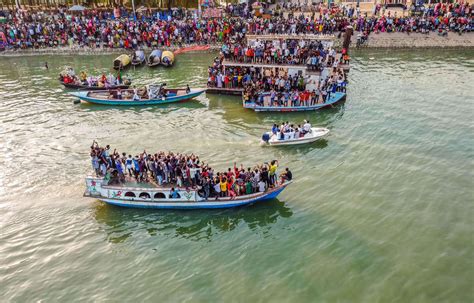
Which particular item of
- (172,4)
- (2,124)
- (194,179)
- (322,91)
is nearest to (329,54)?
(322,91)

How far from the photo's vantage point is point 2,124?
105 ft

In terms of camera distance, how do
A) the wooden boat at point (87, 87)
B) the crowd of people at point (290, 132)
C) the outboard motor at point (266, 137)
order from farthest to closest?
the wooden boat at point (87, 87), the outboard motor at point (266, 137), the crowd of people at point (290, 132)

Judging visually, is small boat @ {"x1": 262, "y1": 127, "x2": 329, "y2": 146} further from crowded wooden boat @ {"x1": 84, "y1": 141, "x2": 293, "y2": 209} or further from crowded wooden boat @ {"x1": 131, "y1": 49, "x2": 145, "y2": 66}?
crowded wooden boat @ {"x1": 131, "y1": 49, "x2": 145, "y2": 66}

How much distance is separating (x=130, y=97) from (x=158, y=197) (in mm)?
18589

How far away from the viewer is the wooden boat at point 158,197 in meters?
19.6

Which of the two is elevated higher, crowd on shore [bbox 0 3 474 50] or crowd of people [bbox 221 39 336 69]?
crowd on shore [bbox 0 3 474 50]

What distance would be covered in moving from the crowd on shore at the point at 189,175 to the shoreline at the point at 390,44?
122 ft

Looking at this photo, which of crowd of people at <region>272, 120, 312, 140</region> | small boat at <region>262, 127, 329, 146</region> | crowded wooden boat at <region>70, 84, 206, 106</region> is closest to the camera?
crowd of people at <region>272, 120, 312, 140</region>

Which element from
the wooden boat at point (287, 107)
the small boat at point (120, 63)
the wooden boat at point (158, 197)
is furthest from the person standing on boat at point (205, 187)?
the small boat at point (120, 63)

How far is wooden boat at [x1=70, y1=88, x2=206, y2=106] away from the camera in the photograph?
3540cm

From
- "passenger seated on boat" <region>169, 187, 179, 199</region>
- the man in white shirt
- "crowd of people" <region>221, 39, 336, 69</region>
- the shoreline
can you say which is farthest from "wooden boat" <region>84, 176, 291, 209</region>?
the shoreline

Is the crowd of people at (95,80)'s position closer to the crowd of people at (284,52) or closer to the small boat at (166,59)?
the small boat at (166,59)

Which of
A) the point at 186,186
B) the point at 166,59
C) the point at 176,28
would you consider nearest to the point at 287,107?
the point at 186,186

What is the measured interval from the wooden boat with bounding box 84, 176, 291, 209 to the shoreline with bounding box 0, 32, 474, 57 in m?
38.6
